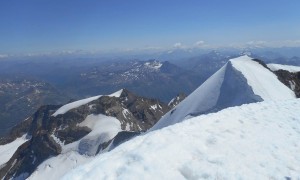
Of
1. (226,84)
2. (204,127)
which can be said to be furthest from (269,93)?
(204,127)

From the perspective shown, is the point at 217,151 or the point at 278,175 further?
the point at 217,151

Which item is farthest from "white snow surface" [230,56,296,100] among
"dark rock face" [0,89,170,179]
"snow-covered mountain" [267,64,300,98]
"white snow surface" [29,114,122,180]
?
"dark rock face" [0,89,170,179]

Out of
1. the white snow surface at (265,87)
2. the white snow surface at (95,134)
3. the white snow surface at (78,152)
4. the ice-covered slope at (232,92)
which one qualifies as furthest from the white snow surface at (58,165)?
the white snow surface at (265,87)

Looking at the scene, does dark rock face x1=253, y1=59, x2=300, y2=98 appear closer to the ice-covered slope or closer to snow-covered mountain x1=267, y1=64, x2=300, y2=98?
snow-covered mountain x1=267, y1=64, x2=300, y2=98

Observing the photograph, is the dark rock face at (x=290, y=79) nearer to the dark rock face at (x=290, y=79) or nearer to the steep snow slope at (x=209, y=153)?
the dark rock face at (x=290, y=79)

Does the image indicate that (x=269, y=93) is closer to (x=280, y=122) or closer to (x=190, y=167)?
(x=280, y=122)
